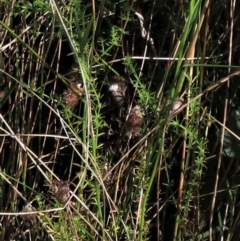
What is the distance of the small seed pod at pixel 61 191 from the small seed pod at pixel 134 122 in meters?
0.17

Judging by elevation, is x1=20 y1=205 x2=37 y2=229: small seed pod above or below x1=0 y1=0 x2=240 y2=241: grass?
below

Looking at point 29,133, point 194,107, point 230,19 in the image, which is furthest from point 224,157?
point 29,133

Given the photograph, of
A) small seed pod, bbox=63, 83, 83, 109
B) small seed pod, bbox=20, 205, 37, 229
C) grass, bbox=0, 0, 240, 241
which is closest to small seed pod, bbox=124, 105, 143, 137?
grass, bbox=0, 0, 240, 241

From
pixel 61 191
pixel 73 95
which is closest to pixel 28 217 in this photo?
pixel 61 191

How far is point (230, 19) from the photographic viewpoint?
1.25 meters

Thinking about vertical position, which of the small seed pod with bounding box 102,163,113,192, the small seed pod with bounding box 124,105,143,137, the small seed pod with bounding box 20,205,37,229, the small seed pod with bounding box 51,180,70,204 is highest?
the small seed pod with bounding box 124,105,143,137

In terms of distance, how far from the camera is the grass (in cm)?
117

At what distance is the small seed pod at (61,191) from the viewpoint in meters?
1.13

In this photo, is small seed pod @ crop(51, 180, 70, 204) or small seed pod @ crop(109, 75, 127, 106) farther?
small seed pod @ crop(109, 75, 127, 106)

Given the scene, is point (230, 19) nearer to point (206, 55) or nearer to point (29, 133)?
point (206, 55)

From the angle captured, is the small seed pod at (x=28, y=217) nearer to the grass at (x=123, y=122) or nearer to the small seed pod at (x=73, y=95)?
the grass at (x=123, y=122)

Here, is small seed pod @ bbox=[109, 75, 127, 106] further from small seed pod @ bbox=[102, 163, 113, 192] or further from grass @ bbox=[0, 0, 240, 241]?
small seed pod @ bbox=[102, 163, 113, 192]

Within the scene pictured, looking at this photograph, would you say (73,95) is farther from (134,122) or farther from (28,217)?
(28,217)

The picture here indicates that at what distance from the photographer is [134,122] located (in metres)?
1.16
